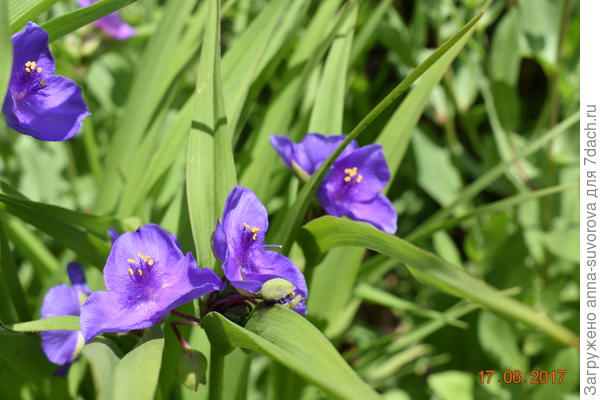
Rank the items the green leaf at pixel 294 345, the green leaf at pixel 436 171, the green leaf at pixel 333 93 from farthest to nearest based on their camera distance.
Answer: the green leaf at pixel 436 171
the green leaf at pixel 333 93
the green leaf at pixel 294 345

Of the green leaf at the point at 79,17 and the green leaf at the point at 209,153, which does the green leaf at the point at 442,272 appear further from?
the green leaf at the point at 79,17

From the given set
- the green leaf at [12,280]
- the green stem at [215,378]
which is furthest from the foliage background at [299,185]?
the green stem at [215,378]

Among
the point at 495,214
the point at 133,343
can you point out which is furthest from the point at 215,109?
the point at 495,214

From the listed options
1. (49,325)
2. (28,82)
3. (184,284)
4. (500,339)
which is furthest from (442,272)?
(500,339)

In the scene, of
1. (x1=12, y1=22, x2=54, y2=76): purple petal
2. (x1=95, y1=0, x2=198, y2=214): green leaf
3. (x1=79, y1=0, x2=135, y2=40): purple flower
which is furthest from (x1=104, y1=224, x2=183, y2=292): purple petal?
(x1=79, y1=0, x2=135, y2=40): purple flower

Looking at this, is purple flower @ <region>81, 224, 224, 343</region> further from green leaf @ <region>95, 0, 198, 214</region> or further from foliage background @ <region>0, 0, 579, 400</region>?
green leaf @ <region>95, 0, 198, 214</region>

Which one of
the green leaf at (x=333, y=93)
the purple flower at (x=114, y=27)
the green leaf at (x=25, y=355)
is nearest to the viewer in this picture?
the green leaf at (x=25, y=355)

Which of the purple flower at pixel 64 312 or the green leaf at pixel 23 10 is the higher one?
the green leaf at pixel 23 10
